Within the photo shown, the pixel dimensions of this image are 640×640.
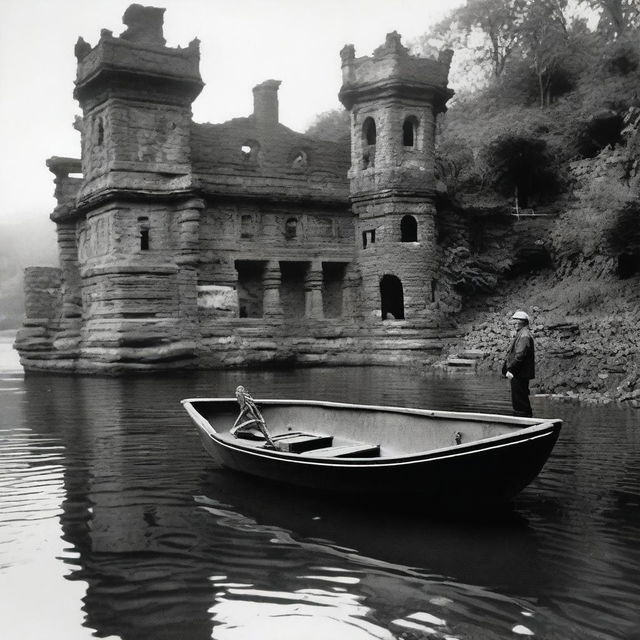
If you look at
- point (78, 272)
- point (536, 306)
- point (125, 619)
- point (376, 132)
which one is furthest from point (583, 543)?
point (78, 272)

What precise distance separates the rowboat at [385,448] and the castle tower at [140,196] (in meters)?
14.7

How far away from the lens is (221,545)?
21.4 feet

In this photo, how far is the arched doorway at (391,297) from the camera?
99.4ft

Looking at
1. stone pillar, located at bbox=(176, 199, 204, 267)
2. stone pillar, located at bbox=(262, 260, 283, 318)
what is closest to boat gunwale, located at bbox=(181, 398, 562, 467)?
stone pillar, located at bbox=(176, 199, 204, 267)

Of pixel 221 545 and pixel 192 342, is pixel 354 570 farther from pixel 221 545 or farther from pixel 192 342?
pixel 192 342

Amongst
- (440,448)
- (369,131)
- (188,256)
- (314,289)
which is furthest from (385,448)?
(369,131)

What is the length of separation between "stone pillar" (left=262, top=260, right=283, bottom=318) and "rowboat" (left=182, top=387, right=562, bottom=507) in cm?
1712

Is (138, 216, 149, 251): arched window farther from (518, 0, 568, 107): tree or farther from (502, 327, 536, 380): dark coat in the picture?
(518, 0, 568, 107): tree

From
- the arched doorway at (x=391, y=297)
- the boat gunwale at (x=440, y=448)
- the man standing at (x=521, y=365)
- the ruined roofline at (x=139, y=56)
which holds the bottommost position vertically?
the boat gunwale at (x=440, y=448)

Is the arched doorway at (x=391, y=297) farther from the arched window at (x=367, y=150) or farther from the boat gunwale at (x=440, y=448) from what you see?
the boat gunwale at (x=440, y=448)

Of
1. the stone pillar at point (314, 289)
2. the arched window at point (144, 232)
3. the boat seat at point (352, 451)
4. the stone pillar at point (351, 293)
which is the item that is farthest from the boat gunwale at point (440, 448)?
the stone pillar at point (351, 293)

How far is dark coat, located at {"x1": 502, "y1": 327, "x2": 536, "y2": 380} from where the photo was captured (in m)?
11.4

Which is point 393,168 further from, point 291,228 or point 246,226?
point 246,226

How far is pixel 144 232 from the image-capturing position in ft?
84.8
